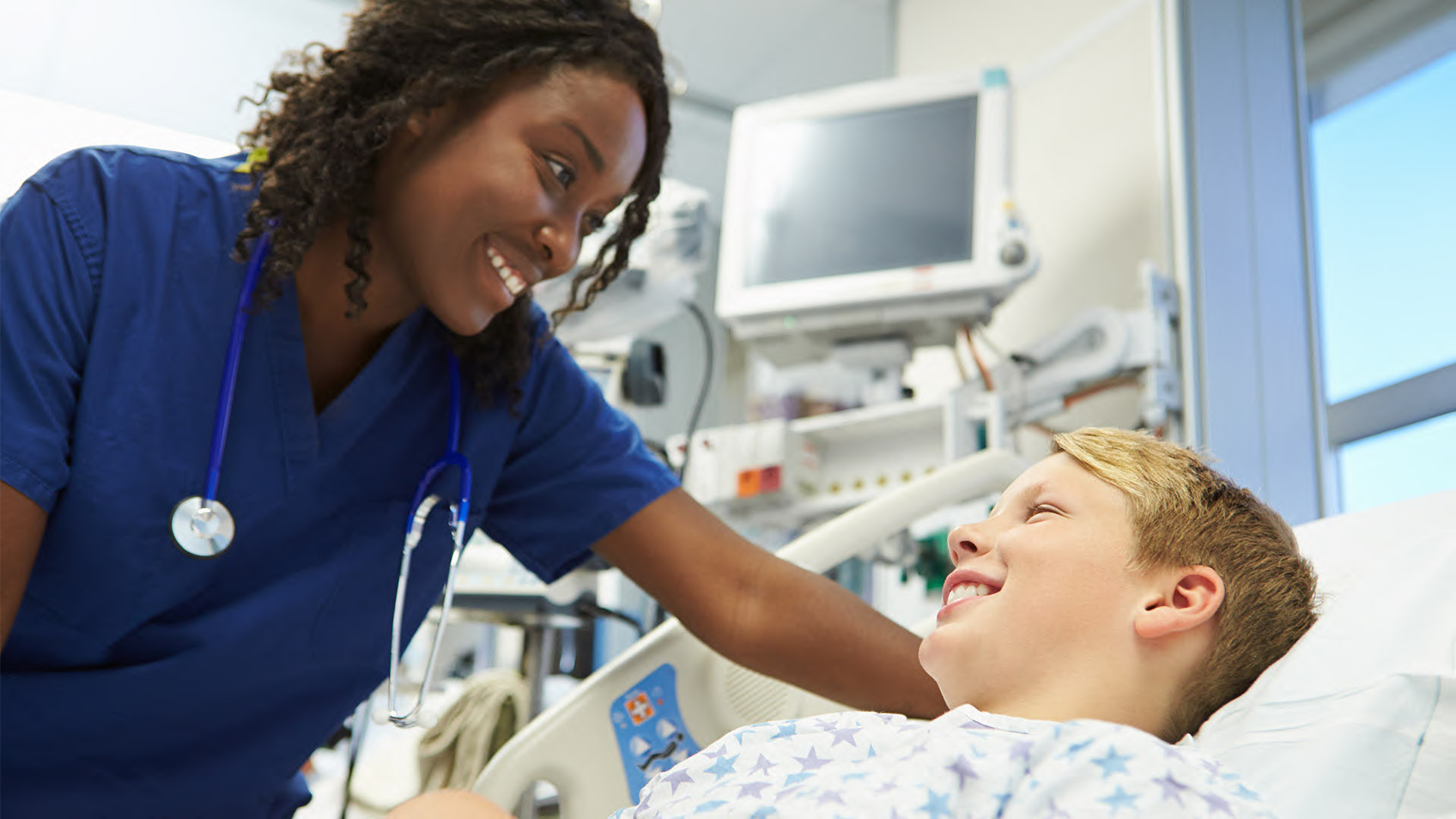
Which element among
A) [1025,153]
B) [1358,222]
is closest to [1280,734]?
[1358,222]

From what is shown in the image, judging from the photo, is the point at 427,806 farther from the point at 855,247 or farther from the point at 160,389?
the point at 855,247

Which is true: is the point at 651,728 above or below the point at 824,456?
below

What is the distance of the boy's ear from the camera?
3.15ft

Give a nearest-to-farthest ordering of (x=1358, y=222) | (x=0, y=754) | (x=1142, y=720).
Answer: (x=1142, y=720) → (x=0, y=754) → (x=1358, y=222)

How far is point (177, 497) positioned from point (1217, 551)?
89cm

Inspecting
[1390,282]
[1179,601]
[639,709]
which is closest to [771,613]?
[639,709]

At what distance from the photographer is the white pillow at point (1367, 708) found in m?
0.93

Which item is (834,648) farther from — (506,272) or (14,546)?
(14,546)

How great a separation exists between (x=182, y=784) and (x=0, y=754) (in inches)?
6.0

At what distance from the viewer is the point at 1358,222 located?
223 cm

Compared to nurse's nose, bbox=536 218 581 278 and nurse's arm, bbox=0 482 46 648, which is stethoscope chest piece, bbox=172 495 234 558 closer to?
nurse's arm, bbox=0 482 46 648

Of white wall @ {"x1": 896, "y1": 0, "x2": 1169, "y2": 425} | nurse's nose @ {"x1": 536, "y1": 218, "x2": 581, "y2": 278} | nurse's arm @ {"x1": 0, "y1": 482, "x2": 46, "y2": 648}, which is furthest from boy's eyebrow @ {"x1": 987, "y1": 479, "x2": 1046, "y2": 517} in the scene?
white wall @ {"x1": 896, "y1": 0, "x2": 1169, "y2": 425}

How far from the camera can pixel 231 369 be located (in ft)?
3.69

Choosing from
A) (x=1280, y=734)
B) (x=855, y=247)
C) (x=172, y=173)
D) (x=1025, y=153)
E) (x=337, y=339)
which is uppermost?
(x=1025, y=153)
